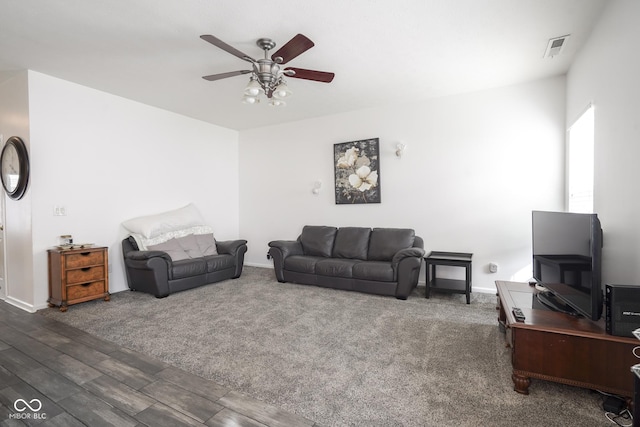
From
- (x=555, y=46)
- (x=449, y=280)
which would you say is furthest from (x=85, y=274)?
(x=555, y=46)

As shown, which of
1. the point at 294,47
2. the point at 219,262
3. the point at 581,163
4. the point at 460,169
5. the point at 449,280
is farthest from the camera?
the point at 219,262

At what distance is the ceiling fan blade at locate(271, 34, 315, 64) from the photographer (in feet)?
7.36

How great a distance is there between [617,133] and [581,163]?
1262 mm

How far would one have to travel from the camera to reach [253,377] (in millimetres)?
2055

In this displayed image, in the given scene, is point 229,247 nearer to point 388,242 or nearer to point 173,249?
point 173,249

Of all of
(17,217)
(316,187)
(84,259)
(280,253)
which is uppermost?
(316,187)

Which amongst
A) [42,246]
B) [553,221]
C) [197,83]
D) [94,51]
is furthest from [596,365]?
[42,246]

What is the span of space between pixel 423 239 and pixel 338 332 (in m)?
2.31

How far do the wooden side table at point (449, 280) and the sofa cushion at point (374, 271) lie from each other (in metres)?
0.48

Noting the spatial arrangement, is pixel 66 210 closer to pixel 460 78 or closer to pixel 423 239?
pixel 423 239

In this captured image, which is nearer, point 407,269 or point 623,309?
point 623,309

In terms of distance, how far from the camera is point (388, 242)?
4367 millimetres

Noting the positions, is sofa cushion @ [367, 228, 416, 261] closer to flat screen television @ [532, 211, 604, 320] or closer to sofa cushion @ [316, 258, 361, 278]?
sofa cushion @ [316, 258, 361, 278]

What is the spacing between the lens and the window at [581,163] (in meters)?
2.88
